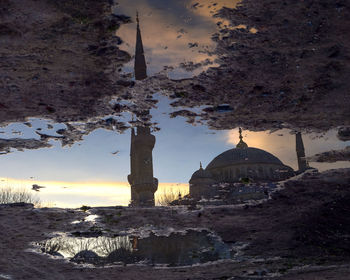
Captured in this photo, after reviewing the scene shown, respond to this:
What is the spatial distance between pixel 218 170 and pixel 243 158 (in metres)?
3.58

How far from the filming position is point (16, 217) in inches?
204

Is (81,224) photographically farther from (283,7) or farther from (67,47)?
(283,7)

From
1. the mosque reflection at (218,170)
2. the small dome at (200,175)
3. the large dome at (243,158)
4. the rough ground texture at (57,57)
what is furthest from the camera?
the large dome at (243,158)

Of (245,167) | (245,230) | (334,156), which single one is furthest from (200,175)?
(245,230)

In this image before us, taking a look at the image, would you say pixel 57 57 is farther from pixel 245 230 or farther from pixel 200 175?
pixel 200 175

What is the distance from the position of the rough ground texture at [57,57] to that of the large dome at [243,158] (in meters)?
35.9

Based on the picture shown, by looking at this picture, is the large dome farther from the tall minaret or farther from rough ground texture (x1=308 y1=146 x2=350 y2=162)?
rough ground texture (x1=308 y1=146 x2=350 y2=162)

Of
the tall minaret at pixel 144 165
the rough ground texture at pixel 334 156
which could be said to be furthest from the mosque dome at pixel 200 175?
the rough ground texture at pixel 334 156

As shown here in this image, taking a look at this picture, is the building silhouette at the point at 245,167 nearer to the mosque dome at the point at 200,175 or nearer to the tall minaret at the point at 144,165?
the mosque dome at the point at 200,175

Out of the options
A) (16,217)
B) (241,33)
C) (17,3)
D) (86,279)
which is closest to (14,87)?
(17,3)

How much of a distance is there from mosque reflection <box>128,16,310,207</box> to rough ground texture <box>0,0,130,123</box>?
51.7 feet

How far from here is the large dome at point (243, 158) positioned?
1555 inches

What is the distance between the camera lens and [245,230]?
5035 millimetres

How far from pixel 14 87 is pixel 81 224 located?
2459mm
